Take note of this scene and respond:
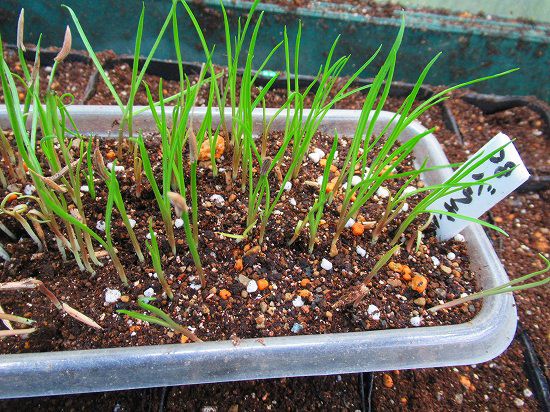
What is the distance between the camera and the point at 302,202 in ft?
2.53

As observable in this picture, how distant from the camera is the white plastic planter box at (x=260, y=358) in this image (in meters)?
0.53

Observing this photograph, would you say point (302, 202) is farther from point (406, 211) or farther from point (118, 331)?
point (118, 331)

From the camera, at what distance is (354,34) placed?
1.34m

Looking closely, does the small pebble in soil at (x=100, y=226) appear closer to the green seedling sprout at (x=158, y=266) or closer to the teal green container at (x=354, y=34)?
the green seedling sprout at (x=158, y=266)

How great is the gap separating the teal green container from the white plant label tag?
79cm

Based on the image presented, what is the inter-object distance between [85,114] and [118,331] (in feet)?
1.40

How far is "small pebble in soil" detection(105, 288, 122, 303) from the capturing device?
63 cm

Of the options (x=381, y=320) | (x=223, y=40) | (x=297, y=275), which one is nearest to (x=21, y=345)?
(x=297, y=275)

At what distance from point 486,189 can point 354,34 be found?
87cm

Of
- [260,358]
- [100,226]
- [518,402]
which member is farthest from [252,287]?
[518,402]

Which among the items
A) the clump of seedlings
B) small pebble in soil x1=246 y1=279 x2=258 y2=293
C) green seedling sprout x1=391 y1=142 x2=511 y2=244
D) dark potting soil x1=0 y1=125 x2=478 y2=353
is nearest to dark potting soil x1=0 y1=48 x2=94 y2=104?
the clump of seedlings

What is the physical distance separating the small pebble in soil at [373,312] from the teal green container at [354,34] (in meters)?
0.96

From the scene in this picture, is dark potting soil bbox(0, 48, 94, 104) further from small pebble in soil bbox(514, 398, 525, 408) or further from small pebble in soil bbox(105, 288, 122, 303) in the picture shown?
small pebble in soil bbox(514, 398, 525, 408)

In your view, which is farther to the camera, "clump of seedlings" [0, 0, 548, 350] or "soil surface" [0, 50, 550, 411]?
"soil surface" [0, 50, 550, 411]
